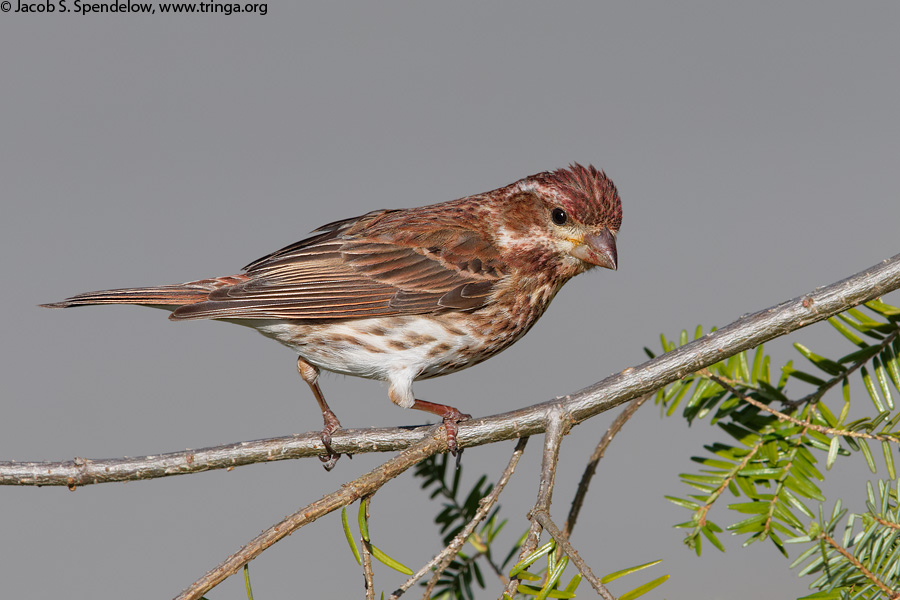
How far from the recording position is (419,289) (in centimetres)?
334

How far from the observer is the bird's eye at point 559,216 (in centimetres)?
338

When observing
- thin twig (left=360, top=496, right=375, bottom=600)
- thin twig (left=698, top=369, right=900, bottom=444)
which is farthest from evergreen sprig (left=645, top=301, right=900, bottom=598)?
thin twig (left=360, top=496, right=375, bottom=600)

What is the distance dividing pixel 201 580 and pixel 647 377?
1101mm

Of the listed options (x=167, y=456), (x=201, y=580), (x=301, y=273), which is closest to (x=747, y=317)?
(x=201, y=580)

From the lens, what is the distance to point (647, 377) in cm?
206

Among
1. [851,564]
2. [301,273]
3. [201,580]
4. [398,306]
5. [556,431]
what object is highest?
[301,273]

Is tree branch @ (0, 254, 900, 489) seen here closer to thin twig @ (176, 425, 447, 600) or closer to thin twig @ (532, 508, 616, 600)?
thin twig @ (176, 425, 447, 600)

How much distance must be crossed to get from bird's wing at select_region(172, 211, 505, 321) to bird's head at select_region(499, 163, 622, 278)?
0.51ft

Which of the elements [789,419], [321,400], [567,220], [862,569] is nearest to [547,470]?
[862,569]

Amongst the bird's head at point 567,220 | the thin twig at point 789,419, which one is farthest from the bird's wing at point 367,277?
the thin twig at point 789,419

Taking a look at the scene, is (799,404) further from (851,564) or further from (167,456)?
(167,456)

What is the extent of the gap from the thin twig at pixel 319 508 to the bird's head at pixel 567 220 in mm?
1501

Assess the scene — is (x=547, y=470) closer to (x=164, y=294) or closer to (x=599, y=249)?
(x=599, y=249)

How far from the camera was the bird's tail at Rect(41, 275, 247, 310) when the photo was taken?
3018mm
